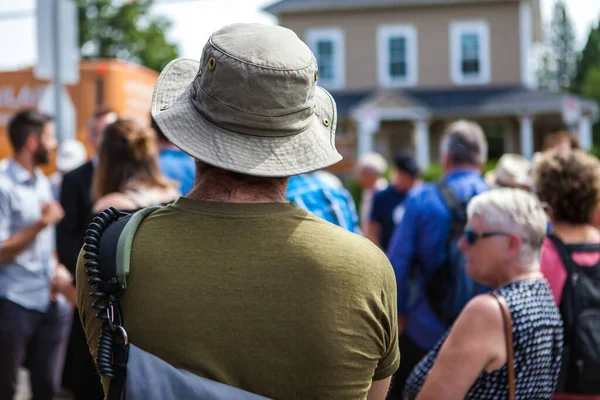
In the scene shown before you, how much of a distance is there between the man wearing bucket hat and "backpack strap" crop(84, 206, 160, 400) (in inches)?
0.9

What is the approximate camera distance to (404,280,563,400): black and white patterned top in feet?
7.93

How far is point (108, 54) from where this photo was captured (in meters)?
41.1

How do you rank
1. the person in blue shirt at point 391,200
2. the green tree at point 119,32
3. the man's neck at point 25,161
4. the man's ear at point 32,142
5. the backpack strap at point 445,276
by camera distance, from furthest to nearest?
the green tree at point 119,32
the person in blue shirt at point 391,200
the man's ear at point 32,142
the man's neck at point 25,161
the backpack strap at point 445,276

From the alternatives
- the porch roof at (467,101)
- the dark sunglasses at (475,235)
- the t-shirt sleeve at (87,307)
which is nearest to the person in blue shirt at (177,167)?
the dark sunglasses at (475,235)

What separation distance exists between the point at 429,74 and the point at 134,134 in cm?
2167

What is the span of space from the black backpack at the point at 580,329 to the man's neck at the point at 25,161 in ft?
10.4

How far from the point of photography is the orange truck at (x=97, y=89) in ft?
31.8

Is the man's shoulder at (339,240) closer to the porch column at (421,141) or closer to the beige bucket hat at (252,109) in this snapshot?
the beige bucket hat at (252,109)

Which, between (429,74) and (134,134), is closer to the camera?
(134,134)

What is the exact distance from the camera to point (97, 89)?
9.73 meters

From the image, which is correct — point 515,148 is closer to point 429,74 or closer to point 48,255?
point 429,74

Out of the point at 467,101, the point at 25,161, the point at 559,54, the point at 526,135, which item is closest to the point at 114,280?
the point at 25,161

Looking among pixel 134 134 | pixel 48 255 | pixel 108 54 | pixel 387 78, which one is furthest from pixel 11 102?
pixel 108 54

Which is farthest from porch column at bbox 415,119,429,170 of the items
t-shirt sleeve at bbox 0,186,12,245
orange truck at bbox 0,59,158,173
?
t-shirt sleeve at bbox 0,186,12,245
